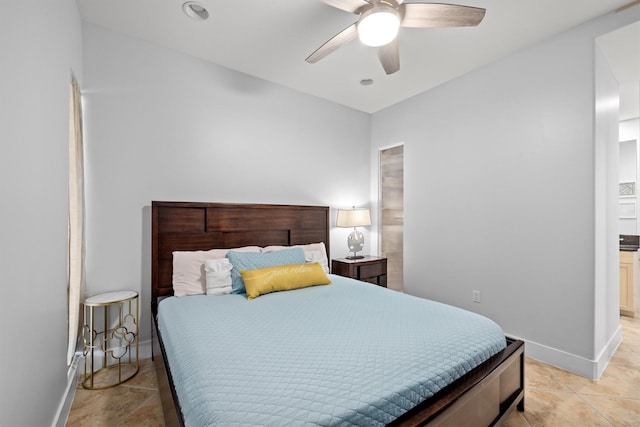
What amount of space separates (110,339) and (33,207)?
1.52m

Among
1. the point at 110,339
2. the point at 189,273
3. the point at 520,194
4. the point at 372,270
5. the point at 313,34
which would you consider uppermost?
the point at 313,34

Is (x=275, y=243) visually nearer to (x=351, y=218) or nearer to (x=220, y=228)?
(x=220, y=228)

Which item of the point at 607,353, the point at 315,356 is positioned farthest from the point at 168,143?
the point at 607,353

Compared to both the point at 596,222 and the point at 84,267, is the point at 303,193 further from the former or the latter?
the point at 596,222

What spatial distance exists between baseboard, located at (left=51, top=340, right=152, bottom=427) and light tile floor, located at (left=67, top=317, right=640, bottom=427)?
6 centimetres

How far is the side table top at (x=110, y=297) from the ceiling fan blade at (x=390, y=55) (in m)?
2.62

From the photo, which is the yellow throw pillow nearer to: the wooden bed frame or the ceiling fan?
the wooden bed frame

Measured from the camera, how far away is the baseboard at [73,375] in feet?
5.54

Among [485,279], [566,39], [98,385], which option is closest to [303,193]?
[485,279]

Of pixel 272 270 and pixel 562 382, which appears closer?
pixel 562 382

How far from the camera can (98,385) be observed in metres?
2.15

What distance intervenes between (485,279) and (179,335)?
8.96 feet

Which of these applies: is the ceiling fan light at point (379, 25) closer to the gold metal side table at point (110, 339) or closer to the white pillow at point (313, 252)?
the white pillow at point (313, 252)

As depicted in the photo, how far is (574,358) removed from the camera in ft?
7.60
